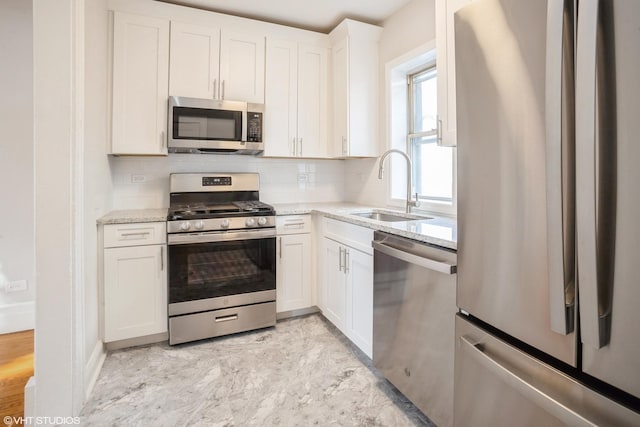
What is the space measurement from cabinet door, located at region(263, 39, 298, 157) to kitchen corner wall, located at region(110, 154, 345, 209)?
0.96 ft

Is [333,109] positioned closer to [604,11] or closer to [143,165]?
[143,165]

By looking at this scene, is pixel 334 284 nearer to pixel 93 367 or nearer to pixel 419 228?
pixel 419 228

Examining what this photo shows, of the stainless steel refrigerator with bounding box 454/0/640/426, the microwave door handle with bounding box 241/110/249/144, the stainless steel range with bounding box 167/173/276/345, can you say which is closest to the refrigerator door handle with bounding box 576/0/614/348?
the stainless steel refrigerator with bounding box 454/0/640/426

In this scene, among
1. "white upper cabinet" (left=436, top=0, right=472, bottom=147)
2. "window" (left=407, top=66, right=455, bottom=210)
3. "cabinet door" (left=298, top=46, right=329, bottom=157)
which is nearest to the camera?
"white upper cabinet" (left=436, top=0, right=472, bottom=147)

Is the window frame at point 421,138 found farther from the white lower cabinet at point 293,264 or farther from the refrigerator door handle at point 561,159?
the refrigerator door handle at point 561,159

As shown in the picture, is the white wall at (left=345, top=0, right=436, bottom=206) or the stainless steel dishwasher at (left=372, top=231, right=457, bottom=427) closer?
the stainless steel dishwasher at (left=372, top=231, right=457, bottom=427)

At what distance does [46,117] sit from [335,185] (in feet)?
8.02

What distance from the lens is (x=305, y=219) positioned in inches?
110

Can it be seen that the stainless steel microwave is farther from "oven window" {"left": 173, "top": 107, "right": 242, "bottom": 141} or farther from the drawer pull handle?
the drawer pull handle

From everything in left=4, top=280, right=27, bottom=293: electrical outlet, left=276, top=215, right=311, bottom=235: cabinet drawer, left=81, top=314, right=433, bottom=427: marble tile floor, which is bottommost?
left=81, top=314, right=433, bottom=427: marble tile floor

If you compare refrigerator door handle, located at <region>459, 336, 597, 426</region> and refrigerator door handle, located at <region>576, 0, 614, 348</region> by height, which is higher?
refrigerator door handle, located at <region>576, 0, 614, 348</region>

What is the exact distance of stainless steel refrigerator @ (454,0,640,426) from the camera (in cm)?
71

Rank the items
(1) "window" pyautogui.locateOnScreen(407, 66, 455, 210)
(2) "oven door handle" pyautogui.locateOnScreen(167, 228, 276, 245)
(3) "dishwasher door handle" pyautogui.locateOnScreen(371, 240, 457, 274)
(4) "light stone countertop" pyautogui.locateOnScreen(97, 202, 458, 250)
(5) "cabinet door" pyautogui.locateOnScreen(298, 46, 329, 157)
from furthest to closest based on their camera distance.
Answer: (5) "cabinet door" pyautogui.locateOnScreen(298, 46, 329, 157), (1) "window" pyautogui.locateOnScreen(407, 66, 455, 210), (2) "oven door handle" pyautogui.locateOnScreen(167, 228, 276, 245), (4) "light stone countertop" pyautogui.locateOnScreen(97, 202, 458, 250), (3) "dishwasher door handle" pyautogui.locateOnScreen(371, 240, 457, 274)

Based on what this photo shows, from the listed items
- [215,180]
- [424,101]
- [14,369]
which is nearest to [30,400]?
[14,369]
